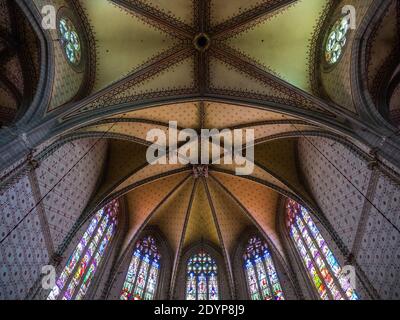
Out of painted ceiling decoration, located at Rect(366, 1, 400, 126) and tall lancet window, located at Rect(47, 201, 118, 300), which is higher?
painted ceiling decoration, located at Rect(366, 1, 400, 126)

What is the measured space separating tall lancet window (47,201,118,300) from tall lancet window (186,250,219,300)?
4.28 meters

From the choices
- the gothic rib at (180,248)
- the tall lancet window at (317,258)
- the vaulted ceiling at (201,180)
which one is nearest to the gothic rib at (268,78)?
the vaulted ceiling at (201,180)

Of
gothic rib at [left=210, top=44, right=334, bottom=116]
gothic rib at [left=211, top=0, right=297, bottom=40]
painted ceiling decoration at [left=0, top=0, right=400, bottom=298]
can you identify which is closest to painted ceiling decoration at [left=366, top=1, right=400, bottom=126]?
painted ceiling decoration at [left=0, top=0, right=400, bottom=298]

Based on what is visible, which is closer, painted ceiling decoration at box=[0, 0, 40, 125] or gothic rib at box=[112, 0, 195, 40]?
painted ceiling decoration at box=[0, 0, 40, 125]

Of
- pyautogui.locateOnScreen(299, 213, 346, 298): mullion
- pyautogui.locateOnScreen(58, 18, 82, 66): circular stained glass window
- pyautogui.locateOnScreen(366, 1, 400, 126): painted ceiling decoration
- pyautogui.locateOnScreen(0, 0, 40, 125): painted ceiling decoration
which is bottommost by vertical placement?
pyautogui.locateOnScreen(299, 213, 346, 298): mullion

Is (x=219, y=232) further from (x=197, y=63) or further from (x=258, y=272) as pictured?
(x=197, y=63)

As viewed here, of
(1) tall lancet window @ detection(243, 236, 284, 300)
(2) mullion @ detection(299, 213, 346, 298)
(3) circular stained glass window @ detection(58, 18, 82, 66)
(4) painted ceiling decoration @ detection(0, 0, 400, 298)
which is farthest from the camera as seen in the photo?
(1) tall lancet window @ detection(243, 236, 284, 300)

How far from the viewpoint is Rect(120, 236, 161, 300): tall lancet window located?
48.6 ft

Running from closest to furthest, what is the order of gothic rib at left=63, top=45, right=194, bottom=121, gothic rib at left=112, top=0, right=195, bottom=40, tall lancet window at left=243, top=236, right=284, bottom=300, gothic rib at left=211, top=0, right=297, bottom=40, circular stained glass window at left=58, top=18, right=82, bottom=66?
circular stained glass window at left=58, top=18, right=82, bottom=66, gothic rib at left=63, top=45, right=194, bottom=121, gothic rib at left=211, top=0, right=297, bottom=40, gothic rib at left=112, top=0, right=195, bottom=40, tall lancet window at left=243, top=236, right=284, bottom=300

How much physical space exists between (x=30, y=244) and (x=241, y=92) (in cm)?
896

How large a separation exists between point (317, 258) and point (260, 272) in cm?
356

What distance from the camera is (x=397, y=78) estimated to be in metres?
11.3

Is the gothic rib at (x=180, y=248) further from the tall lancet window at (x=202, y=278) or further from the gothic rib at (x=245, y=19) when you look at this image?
the gothic rib at (x=245, y=19)

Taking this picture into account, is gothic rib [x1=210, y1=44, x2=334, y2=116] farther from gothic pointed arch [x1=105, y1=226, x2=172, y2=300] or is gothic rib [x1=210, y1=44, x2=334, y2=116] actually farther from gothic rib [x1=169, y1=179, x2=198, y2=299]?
gothic pointed arch [x1=105, y1=226, x2=172, y2=300]
